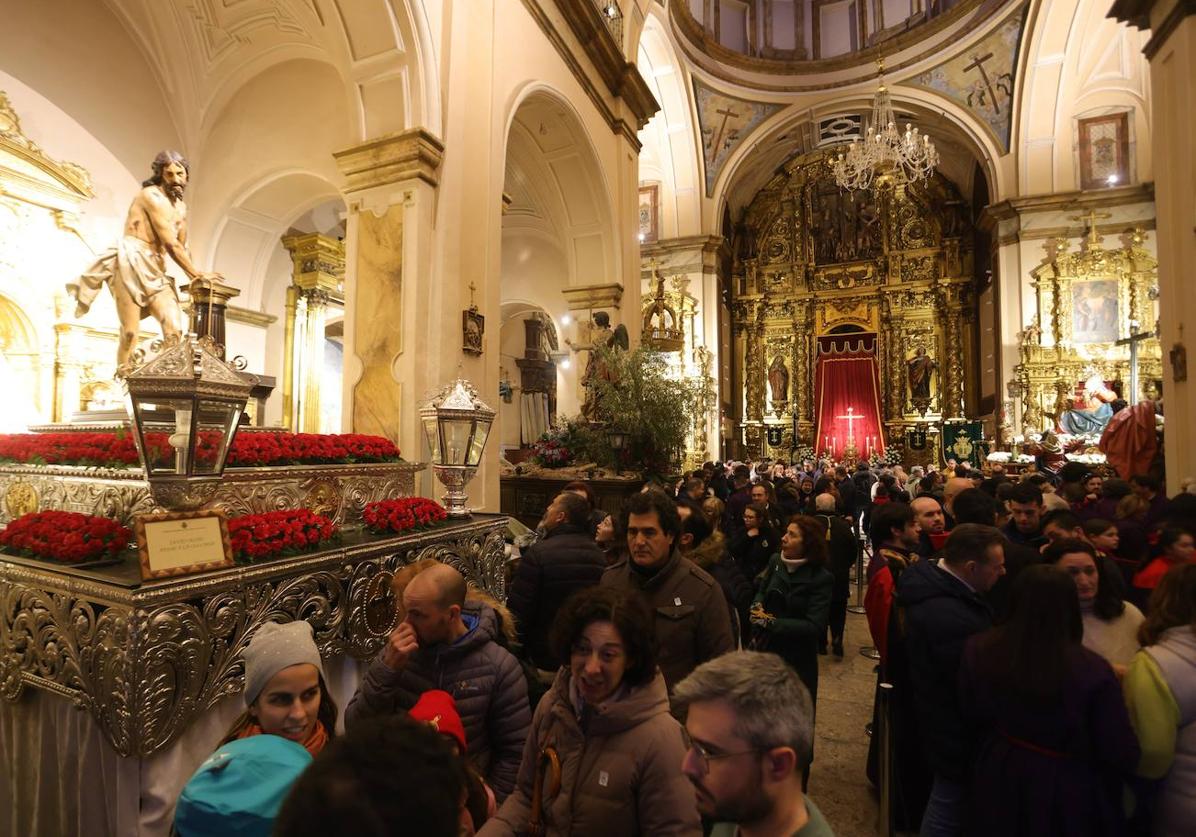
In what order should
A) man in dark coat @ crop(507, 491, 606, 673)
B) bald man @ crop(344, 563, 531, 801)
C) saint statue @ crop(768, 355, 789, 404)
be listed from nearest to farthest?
bald man @ crop(344, 563, 531, 801), man in dark coat @ crop(507, 491, 606, 673), saint statue @ crop(768, 355, 789, 404)

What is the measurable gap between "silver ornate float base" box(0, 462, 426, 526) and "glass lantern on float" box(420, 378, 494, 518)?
482mm

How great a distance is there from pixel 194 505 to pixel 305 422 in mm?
8778

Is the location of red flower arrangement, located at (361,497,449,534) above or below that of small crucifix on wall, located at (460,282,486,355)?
below

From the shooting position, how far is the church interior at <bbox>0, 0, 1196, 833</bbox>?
248 inches

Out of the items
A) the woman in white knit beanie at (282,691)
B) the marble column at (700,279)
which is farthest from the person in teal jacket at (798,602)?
the marble column at (700,279)

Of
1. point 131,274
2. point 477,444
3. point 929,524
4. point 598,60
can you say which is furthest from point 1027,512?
point 598,60

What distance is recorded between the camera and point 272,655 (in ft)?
5.70

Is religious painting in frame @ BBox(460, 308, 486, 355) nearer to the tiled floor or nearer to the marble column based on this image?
the tiled floor

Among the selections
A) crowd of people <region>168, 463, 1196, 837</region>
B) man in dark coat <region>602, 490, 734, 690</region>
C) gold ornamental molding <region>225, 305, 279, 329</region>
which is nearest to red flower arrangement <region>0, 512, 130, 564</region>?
crowd of people <region>168, 463, 1196, 837</region>

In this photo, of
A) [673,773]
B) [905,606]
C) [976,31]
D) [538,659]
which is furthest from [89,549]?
[976,31]

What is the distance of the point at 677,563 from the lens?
2654mm

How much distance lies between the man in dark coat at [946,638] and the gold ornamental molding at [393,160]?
605cm

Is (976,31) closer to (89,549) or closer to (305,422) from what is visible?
(305,422)

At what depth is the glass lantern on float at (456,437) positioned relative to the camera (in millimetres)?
5137
